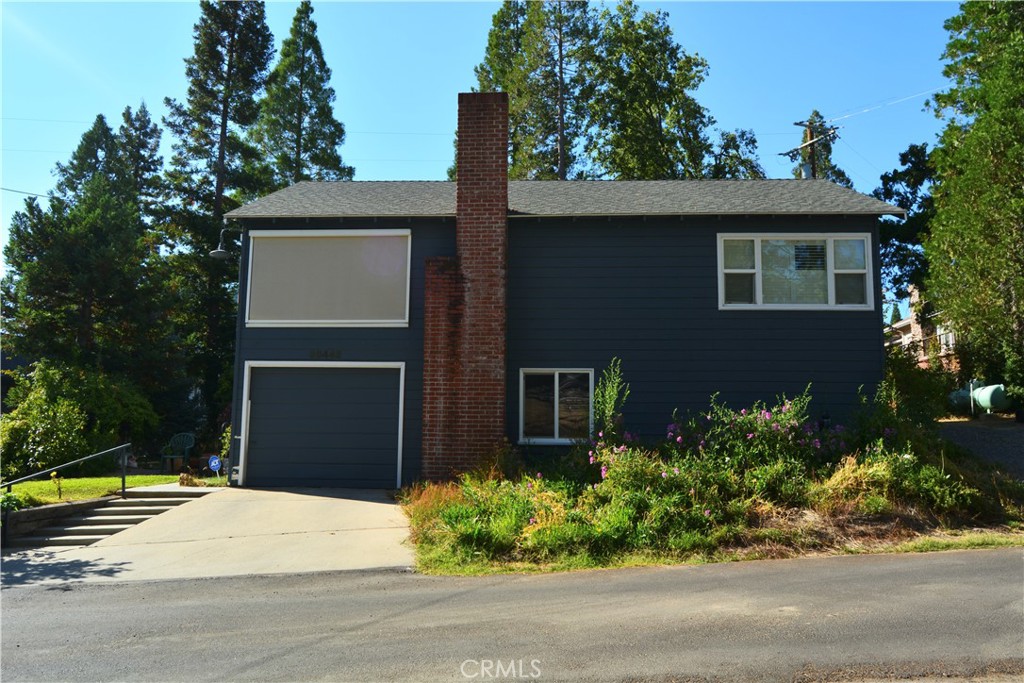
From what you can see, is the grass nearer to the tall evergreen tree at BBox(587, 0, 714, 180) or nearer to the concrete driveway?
the concrete driveway

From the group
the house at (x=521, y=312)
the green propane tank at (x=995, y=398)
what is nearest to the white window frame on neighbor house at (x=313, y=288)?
the house at (x=521, y=312)

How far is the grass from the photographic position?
11312 mm

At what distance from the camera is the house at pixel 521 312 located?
13.4 metres

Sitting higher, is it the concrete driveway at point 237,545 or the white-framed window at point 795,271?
the white-framed window at point 795,271

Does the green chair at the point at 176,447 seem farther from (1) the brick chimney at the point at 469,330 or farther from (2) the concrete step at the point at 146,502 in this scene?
(1) the brick chimney at the point at 469,330

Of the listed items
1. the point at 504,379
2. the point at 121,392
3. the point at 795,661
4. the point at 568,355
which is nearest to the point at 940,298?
the point at 568,355

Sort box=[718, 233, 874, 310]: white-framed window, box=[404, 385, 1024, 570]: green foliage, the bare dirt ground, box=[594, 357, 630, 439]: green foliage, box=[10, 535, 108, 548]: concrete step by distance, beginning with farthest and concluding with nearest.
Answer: box=[718, 233, 874, 310]: white-framed window
the bare dirt ground
box=[594, 357, 630, 439]: green foliage
box=[10, 535, 108, 548]: concrete step
box=[404, 385, 1024, 570]: green foliage

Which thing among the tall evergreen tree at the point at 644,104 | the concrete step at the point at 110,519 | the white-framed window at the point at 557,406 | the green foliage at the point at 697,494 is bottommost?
the concrete step at the point at 110,519

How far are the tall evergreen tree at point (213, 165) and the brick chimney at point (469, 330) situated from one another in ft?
66.5

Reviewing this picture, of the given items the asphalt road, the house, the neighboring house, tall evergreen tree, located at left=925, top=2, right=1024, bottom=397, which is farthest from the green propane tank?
the asphalt road

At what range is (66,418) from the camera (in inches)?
668

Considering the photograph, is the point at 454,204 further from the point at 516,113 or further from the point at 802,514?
the point at 516,113

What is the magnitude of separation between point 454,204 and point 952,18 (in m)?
21.9

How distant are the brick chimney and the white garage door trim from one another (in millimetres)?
981
